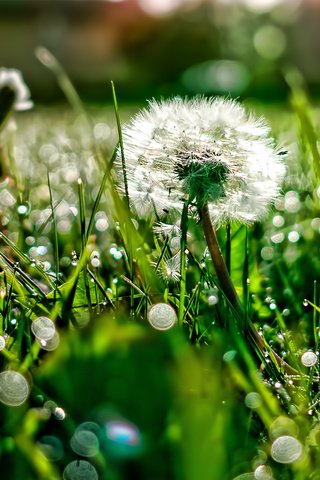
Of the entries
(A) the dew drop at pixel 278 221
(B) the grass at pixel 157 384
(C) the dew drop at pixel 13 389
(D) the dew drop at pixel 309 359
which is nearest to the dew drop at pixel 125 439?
(B) the grass at pixel 157 384

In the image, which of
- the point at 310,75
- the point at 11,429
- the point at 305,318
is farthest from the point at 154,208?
the point at 310,75

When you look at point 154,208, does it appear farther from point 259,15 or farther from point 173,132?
point 259,15

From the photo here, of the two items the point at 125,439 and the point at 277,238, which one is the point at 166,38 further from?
the point at 125,439

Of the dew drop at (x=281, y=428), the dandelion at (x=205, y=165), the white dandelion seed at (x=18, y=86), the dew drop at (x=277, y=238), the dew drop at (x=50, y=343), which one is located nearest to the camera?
the dew drop at (x=281, y=428)

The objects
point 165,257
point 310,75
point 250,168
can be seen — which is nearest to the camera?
point 250,168

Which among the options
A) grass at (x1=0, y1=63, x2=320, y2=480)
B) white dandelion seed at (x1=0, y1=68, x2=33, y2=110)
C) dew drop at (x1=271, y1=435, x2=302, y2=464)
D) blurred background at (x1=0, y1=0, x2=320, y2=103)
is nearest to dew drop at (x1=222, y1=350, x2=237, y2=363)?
grass at (x1=0, y1=63, x2=320, y2=480)

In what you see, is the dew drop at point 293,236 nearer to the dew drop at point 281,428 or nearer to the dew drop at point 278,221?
the dew drop at point 278,221

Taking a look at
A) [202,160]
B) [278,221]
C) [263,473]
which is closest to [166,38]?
[278,221]
